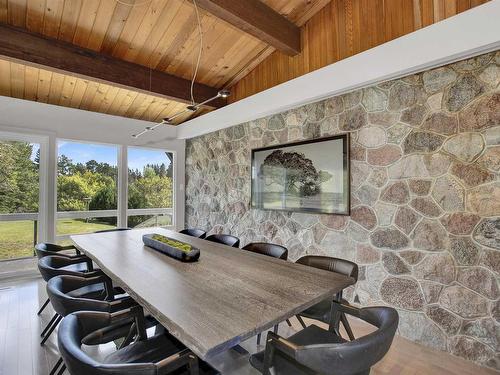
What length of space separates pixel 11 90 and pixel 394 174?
5.05m

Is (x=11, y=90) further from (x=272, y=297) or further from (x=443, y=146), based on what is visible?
(x=443, y=146)

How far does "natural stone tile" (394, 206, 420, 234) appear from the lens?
2439 millimetres

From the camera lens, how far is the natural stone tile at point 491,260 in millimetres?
2000

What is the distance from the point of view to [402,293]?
8.23 feet

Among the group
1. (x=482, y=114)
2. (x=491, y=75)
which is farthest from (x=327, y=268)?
(x=491, y=75)

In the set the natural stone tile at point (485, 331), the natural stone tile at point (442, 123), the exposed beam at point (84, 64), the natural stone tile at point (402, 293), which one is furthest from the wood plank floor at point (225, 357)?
the exposed beam at point (84, 64)

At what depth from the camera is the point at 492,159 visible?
6.67 ft

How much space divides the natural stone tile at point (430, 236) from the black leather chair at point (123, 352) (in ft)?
6.73

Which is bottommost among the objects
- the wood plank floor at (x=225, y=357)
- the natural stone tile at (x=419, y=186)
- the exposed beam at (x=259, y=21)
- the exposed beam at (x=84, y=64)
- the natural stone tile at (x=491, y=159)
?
the wood plank floor at (x=225, y=357)

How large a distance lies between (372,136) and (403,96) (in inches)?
17.3

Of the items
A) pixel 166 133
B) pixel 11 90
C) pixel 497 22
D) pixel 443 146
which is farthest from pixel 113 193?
pixel 497 22

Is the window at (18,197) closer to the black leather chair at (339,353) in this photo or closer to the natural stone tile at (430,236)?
the black leather chair at (339,353)

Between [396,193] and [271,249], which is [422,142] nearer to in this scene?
[396,193]

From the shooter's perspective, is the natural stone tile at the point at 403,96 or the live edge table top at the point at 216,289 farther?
the natural stone tile at the point at 403,96
